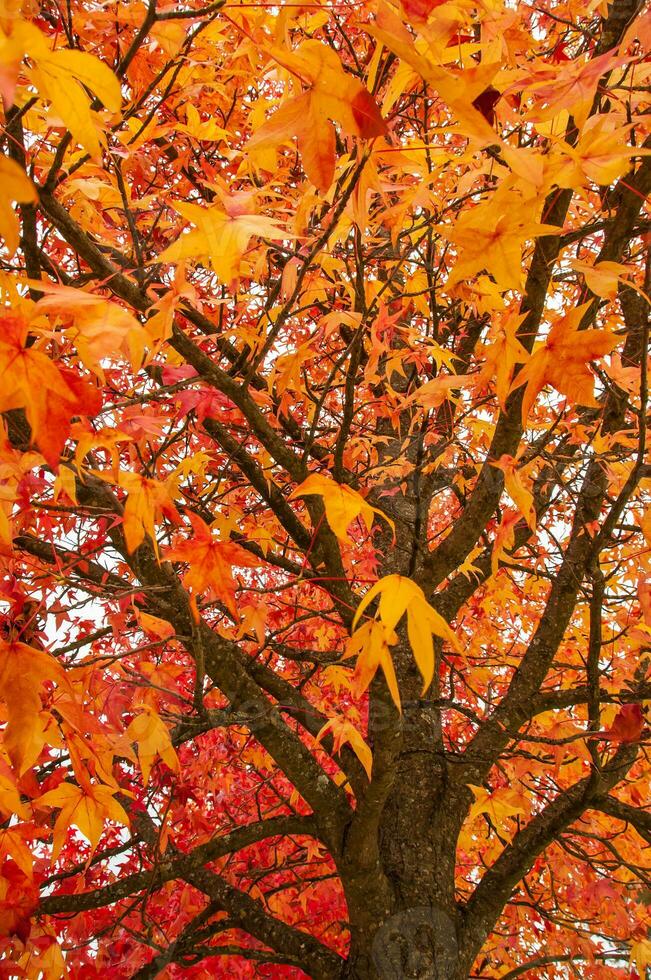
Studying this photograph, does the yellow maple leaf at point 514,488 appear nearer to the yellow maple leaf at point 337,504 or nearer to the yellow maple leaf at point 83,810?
the yellow maple leaf at point 337,504

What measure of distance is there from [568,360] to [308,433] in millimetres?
1342

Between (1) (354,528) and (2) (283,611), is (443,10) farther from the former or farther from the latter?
(1) (354,528)

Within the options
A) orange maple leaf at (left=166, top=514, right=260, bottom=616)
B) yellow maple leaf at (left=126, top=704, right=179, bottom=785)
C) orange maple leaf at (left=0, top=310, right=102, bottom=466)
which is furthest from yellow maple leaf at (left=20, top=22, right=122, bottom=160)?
yellow maple leaf at (left=126, top=704, right=179, bottom=785)

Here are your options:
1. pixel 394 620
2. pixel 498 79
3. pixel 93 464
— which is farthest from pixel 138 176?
pixel 394 620

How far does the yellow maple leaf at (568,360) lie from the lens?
1.30 meters

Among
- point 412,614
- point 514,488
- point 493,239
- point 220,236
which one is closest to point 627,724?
point 514,488

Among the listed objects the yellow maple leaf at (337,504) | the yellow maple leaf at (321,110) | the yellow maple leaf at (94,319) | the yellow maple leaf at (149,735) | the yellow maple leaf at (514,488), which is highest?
the yellow maple leaf at (514,488)

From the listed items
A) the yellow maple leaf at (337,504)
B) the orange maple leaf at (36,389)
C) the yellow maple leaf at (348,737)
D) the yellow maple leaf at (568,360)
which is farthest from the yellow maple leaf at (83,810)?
the yellow maple leaf at (568,360)

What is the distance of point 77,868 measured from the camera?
9.53 feet

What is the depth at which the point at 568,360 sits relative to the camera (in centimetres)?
133

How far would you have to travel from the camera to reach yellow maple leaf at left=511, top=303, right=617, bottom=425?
1303 mm

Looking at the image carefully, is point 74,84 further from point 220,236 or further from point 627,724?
point 627,724

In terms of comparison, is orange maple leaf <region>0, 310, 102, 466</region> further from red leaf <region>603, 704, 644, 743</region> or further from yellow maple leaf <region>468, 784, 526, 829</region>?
yellow maple leaf <region>468, 784, 526, 829</region>

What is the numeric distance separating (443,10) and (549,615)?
2.38 meters
